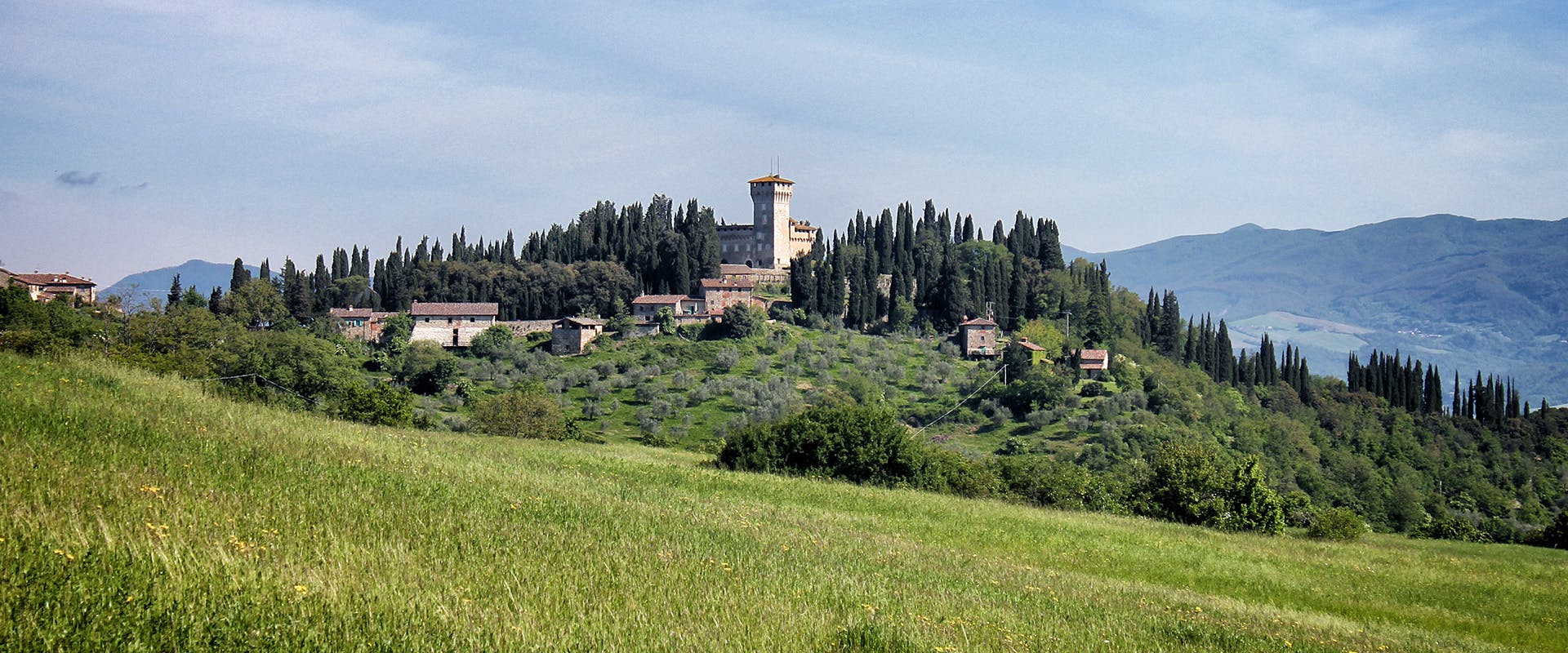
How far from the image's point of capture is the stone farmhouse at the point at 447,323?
289ft

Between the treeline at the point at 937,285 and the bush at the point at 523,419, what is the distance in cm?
4110

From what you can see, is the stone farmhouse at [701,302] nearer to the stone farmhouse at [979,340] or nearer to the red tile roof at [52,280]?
the stone farmhouse at [979,340]

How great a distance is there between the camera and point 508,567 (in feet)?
32.6

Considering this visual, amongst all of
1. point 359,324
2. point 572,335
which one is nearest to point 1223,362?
point 572,335

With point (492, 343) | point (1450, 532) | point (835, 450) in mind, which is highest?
point (492, 343)

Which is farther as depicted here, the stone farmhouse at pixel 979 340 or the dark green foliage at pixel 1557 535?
the stone farmhouse at pixel 979 340

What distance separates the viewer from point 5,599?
686 centimetres

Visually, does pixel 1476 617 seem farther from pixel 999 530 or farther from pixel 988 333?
pixel 988 333

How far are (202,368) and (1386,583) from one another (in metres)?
52.0

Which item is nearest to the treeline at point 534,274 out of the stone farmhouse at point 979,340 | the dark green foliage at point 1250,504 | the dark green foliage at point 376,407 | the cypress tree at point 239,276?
the cypress tree at point 239,276

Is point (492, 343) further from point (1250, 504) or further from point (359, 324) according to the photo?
point (1250, 504)

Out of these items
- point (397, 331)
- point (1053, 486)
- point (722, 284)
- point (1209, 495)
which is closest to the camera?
point (1209, 495)

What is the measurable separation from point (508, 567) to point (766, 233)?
103 m

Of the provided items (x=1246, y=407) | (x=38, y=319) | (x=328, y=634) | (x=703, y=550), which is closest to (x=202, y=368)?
(x=38, y=319)
